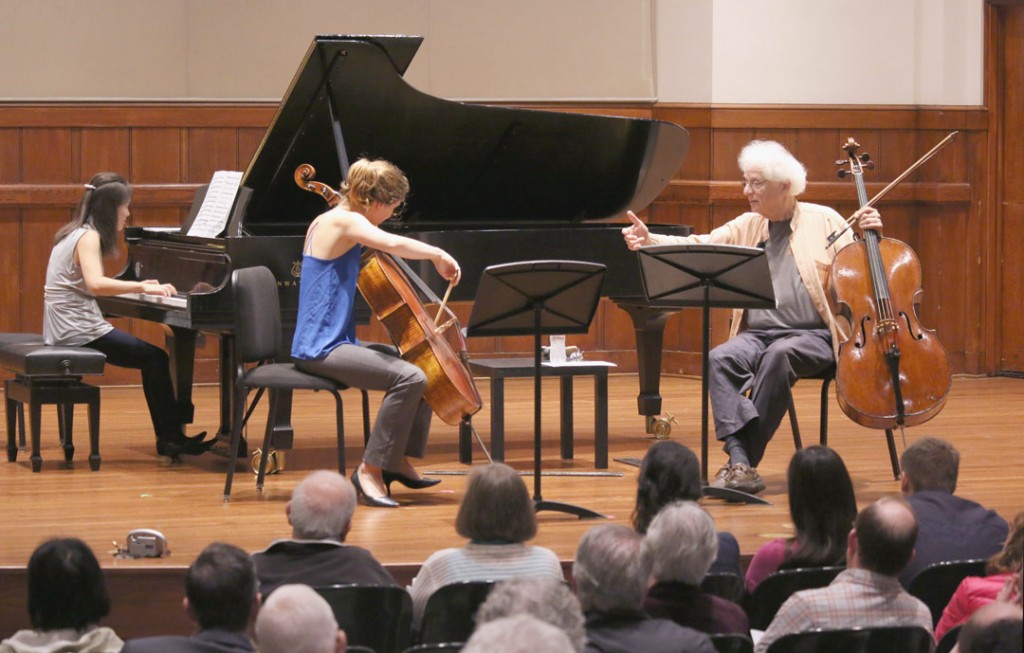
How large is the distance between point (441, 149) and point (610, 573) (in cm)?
436

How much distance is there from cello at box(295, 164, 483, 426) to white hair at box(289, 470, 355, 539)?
1.90 metres

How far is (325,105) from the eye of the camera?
6.46 meters

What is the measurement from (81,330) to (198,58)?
3065 mm

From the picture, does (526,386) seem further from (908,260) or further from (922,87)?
(908,260)

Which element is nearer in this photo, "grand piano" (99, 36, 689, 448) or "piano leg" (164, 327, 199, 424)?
"grand piano" (99, 36, 689, 448)

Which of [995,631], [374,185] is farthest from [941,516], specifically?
[374,185]

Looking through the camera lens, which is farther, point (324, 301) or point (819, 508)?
point (324, 301)

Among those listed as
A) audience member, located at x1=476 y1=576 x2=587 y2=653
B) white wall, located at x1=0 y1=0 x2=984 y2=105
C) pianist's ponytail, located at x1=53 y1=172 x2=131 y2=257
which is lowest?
audience member, located at x1=476 y1=576 x2=587 y2=653

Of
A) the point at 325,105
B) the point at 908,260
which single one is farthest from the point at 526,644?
the point at 325,105

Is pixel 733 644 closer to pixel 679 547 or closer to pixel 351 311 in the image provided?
pixel 679 547

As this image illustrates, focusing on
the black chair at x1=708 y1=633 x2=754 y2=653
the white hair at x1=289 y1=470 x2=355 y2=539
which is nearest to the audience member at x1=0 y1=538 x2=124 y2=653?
the white hair at x1=289 y1=470 x2=355 y2=539

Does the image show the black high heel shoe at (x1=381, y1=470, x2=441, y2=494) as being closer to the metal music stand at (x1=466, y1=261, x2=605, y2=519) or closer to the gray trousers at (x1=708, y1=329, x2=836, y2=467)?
the metal music stand at (x1=466, y1=261, x2=605, y2=519)

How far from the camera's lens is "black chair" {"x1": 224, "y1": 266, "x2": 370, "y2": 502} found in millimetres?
5668

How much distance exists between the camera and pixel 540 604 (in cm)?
270
